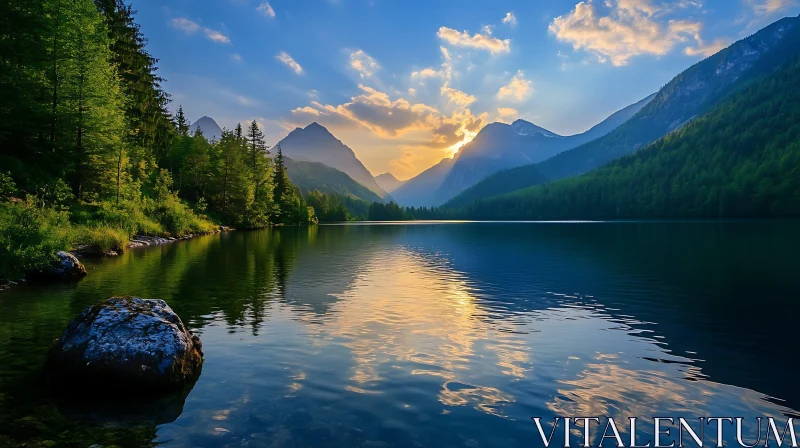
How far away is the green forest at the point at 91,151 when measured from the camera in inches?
960

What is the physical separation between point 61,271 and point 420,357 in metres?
24.9

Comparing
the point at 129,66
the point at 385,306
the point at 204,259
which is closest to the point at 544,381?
the point at 385,306

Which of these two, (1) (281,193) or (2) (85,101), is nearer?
(2) (85,101)

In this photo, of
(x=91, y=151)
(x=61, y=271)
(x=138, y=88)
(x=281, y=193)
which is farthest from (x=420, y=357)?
(x=281, y=193)

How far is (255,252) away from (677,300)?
40.7 meters

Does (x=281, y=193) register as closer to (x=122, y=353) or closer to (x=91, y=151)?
(x=91, y=151)

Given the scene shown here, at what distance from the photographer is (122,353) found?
10914 mm

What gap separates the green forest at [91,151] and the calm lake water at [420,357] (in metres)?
6.96

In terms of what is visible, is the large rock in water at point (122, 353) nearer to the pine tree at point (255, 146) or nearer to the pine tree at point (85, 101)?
the pine tree at point (85, 101)

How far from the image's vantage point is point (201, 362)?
1284cm

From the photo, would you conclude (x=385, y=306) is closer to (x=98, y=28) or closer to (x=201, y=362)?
(x=201, y=362)

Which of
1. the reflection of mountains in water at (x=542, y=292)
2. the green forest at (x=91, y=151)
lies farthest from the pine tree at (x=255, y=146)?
the reflection of mountains in water at (x=542, y=292)

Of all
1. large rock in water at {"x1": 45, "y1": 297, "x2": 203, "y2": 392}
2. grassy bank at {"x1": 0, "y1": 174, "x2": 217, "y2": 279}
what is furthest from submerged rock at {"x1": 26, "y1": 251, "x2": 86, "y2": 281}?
large rock in water at {"x1": 45, "y1": 297, "x2": 203, "y2": 392}

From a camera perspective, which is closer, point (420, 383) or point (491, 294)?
point (420, 383)
